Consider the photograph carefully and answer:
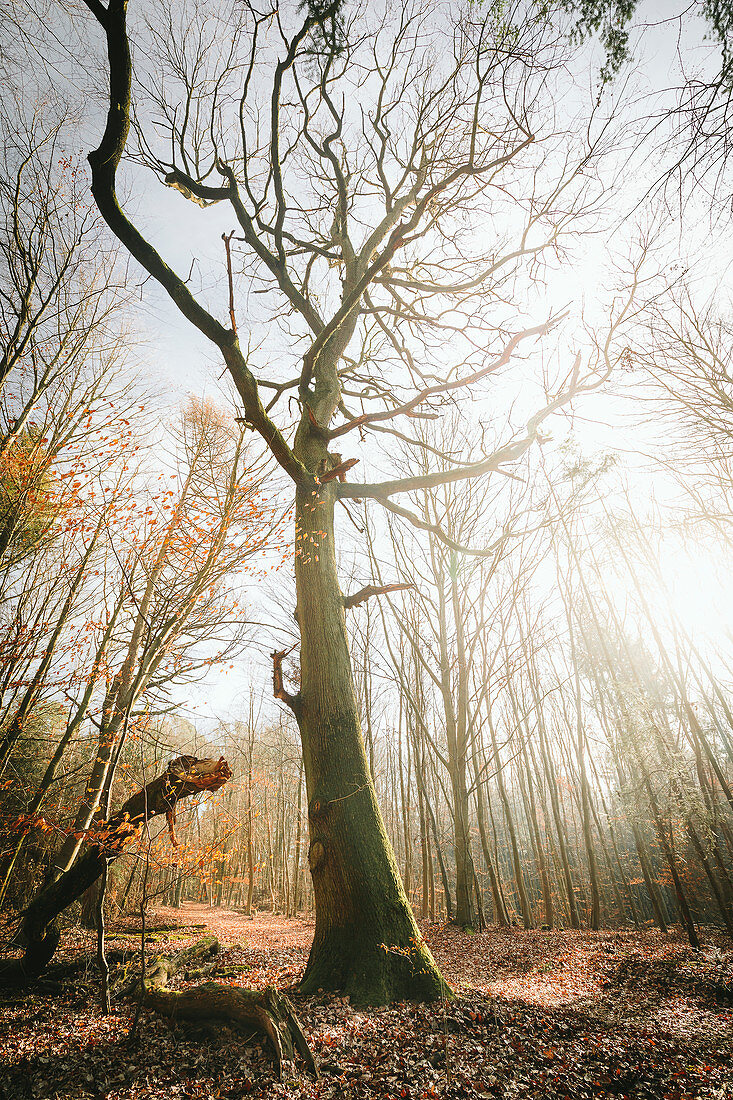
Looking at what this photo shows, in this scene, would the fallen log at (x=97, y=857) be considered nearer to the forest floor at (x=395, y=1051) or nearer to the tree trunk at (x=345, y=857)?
the forest floor at (x=395, y=1051)

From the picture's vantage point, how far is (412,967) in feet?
10.0

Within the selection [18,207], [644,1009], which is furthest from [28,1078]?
[18,207]

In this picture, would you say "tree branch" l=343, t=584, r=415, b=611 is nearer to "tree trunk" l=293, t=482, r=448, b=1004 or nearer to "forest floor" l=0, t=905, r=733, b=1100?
"tree trunk" l=293, t=482, r=448, b=1004

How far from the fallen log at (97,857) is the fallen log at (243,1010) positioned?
1.14 metres

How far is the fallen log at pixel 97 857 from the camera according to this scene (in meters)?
4.02

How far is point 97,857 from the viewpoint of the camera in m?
4.02

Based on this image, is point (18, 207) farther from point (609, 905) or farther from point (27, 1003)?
point (609, 905)

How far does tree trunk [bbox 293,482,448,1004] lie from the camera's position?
9.96ft

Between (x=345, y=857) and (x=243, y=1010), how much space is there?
Answer: 0.99 m

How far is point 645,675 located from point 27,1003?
18.8m

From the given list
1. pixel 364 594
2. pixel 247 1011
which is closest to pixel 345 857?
pixel 247 1011

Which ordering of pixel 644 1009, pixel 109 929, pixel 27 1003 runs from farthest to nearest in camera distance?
1. pixel 109 929
2. pixel 644 1009
3. pixel 27 1003

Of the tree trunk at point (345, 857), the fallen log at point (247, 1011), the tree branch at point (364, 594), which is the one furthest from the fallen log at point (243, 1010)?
the tree branch at point (364, 594)

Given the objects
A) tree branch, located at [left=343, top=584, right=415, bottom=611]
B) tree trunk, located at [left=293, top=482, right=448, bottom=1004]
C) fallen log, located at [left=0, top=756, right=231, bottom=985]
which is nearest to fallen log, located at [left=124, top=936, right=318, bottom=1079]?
tree trunk, located at [left=293, top=482, right=448, bottom=1004]
